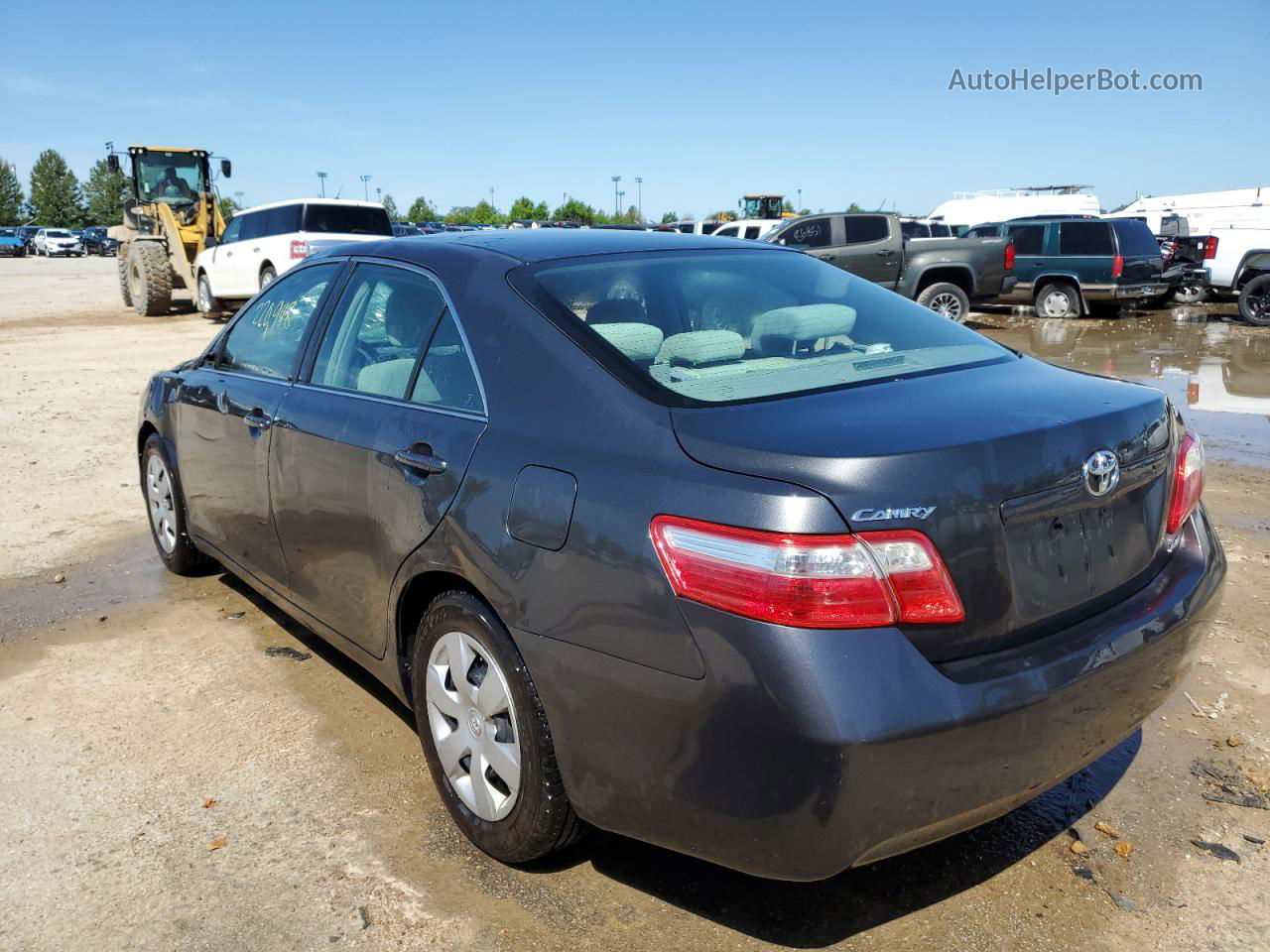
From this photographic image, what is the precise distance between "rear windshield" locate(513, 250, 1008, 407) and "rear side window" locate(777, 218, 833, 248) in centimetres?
1470

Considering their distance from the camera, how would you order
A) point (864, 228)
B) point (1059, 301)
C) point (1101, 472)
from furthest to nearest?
point (1059, 301) → point (864, 228) → point (1101, 472)

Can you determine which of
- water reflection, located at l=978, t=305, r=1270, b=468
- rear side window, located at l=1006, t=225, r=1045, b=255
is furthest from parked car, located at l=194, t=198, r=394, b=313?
rear side window, located at l=1006, t=225, r=1045, b=255

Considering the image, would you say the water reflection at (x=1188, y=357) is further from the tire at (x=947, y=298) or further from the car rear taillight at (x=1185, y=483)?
the car rear taillight at (x=1185, y=483)

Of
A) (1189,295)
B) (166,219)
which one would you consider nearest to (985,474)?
(166,219)

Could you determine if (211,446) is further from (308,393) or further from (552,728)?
(552,728)

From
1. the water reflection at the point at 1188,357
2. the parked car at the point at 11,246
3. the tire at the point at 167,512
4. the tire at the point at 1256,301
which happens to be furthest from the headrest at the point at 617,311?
the parked car at the point at 11,246

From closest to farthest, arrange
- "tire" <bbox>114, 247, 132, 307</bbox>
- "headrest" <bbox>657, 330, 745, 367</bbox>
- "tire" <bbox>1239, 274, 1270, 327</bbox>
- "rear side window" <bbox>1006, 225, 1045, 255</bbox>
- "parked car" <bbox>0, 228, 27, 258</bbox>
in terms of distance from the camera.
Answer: "headrest" <bbox>657, 330, 745, 367</bbox> → "tire" <bbox>1239, 274, 1270, 327</bbox> → "rear side window" <bbox>1006, 225, 1045, 255</bbox> → "tire" <bbox>114, 247, 132, 307</bbox> → "parked car" <bbox>0, 228, 27, 258</bbox>

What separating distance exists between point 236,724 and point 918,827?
2543 millimetres

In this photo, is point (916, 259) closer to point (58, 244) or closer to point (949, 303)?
point (949, 303)

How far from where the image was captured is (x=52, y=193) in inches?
3767

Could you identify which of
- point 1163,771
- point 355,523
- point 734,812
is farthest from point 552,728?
point 1163,771

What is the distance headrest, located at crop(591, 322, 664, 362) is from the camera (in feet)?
9.00

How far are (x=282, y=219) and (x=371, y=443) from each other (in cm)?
1500

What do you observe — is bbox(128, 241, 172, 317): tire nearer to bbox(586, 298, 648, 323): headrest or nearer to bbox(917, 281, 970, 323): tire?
bbox(917, 281, 970, 323): tire
